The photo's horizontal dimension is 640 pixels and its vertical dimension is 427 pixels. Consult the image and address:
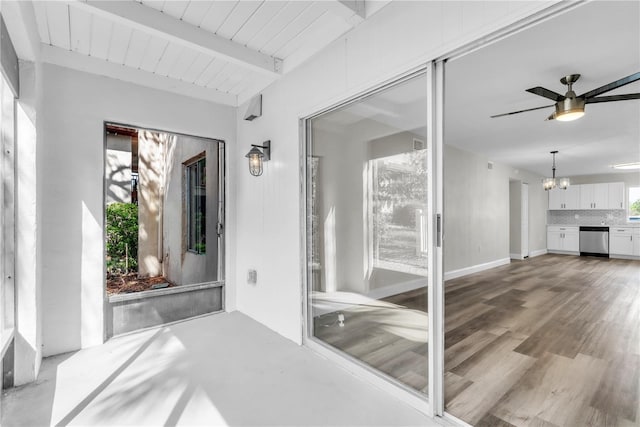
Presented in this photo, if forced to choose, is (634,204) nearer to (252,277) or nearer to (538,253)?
(538,253)

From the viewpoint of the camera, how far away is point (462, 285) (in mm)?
5098

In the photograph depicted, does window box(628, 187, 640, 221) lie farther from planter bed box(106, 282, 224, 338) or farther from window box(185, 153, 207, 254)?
window box(185, 153, 207, 254)

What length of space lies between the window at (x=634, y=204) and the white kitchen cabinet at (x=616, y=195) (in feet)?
1.03

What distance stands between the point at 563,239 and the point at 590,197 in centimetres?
144

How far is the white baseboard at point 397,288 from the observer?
6.30ft

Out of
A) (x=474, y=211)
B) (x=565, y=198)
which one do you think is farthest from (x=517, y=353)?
(x=565, y=198)

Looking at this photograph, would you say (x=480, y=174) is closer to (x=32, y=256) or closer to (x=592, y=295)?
(x=592, y=295)

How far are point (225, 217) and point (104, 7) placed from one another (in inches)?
88.7

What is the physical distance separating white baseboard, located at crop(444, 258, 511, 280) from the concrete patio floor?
3.16 metres

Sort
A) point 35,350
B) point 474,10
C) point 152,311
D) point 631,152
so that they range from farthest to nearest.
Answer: point 631,152 < point 152,311 < point 35,350 < point 474,10

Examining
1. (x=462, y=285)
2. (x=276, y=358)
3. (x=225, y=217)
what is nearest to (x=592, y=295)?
(x=462, y=285)

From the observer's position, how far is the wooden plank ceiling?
214cm

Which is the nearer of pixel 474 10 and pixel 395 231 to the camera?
pixel 474 10

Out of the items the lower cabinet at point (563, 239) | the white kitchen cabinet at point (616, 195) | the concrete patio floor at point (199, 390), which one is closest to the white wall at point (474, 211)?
the concrete patio floor at point (199, 390)
